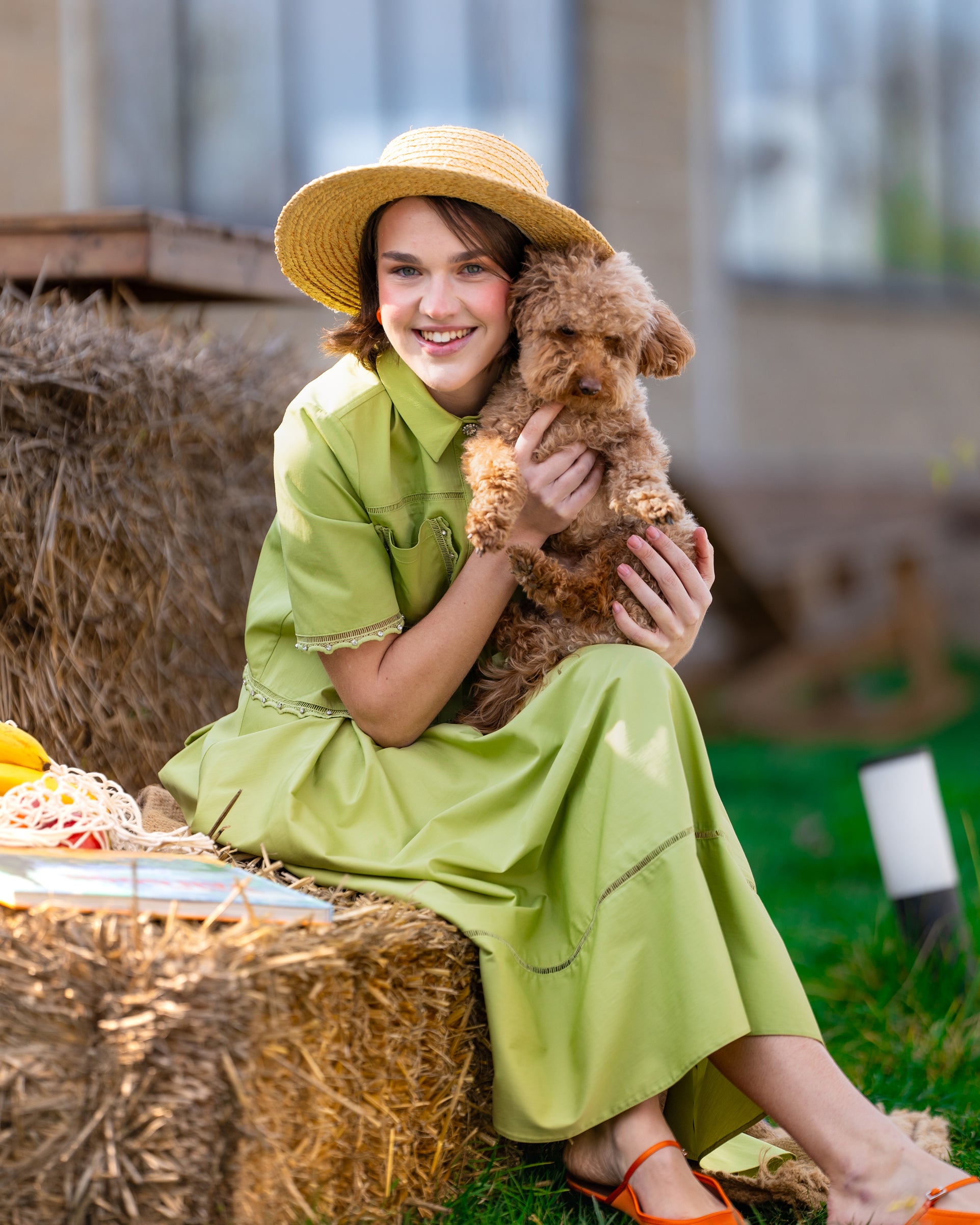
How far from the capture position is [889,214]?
8844 millimetres

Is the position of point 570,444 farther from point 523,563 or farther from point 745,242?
point 745,242

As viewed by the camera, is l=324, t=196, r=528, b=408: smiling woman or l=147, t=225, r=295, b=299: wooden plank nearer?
l=324, t=196, r=528, b=408: smiling woman

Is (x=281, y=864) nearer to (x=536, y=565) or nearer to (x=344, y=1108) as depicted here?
(x=344, y=1108)

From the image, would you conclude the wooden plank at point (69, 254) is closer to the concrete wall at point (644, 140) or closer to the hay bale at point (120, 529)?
the hay bale at point (120, 529)

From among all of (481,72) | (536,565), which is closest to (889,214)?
(481,72)

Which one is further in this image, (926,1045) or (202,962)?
(926,1045)

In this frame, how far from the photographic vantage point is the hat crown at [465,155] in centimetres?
227

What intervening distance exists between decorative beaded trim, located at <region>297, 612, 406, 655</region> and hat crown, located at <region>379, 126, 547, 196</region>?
31.4 inches

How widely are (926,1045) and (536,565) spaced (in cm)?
161

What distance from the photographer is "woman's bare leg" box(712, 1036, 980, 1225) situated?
75.8 inches

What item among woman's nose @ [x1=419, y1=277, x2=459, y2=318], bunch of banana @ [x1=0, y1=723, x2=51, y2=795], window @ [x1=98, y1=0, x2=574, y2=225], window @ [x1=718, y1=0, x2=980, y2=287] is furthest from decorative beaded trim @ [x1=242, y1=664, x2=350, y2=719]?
window @ [x1=718, y1=0, x2=980, y2=287]

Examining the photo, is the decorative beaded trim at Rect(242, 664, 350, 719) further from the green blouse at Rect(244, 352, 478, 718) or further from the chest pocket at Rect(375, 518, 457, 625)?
the chest pocket at Rect(375, 518, 457, 625)

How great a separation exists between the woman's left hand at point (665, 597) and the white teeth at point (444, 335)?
1.56 feet

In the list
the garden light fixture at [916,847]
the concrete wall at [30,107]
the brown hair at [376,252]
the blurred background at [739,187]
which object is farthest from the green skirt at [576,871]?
the concrete wall at [30,107]
